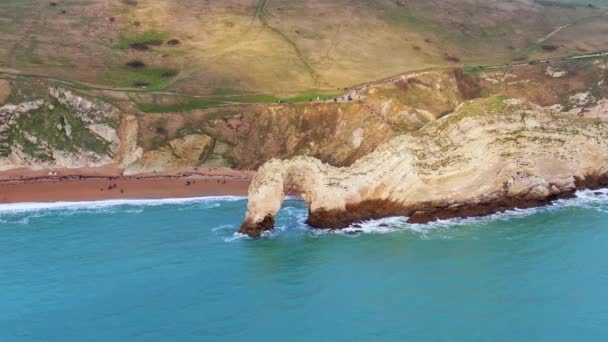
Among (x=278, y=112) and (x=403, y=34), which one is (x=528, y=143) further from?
(x=403, y=34)

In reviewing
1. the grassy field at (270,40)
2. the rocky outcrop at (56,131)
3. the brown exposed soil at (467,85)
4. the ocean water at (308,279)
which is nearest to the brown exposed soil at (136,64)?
the grassy field at (270,40)

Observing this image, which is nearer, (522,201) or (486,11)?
(522,201)

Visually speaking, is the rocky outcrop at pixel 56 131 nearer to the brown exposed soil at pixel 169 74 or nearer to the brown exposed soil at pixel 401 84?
the brown exposed soil at pixel 169 74

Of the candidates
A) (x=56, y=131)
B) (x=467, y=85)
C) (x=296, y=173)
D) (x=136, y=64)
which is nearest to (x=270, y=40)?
(x=136, y=64)

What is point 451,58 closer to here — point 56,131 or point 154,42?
point 154,42

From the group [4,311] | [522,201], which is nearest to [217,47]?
[522,201]

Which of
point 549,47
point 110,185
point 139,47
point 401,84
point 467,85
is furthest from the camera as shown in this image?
point 549,47
